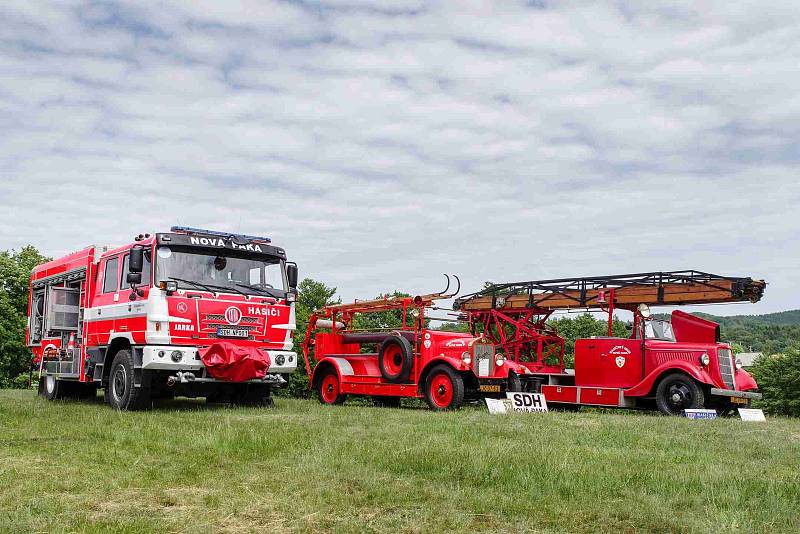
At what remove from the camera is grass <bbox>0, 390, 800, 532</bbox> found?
5.73 m

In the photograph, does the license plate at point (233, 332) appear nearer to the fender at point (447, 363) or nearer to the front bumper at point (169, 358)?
the front bumper at point (169, 358)

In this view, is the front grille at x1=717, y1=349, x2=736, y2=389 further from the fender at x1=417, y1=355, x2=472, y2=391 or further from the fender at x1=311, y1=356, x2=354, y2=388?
the fender at x1=311, y1=356, x2=354, y2=388

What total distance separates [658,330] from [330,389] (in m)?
7.09

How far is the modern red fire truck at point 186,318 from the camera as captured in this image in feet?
45.2

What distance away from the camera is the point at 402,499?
6.36 m

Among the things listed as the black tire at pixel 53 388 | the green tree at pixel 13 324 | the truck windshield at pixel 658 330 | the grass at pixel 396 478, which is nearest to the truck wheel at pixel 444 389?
the truck windshield at pixel 658 330

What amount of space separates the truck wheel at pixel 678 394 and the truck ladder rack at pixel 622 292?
2088mm

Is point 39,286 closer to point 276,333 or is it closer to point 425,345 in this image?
point 276,333

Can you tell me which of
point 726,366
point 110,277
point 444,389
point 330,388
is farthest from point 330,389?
point 726,366

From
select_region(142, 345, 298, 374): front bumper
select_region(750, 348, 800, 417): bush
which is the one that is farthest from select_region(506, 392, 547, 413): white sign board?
select_region(750, 348, 800, 417): bush

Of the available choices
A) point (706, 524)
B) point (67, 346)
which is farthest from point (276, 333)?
point (706, 524)

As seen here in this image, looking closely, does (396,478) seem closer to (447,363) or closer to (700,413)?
(447,363)

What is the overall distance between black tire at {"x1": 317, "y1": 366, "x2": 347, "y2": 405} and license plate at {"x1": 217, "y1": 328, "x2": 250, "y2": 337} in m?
3.85

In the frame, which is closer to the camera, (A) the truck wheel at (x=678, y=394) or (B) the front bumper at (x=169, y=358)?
(B) the front bumper at (x=169, y=358)
